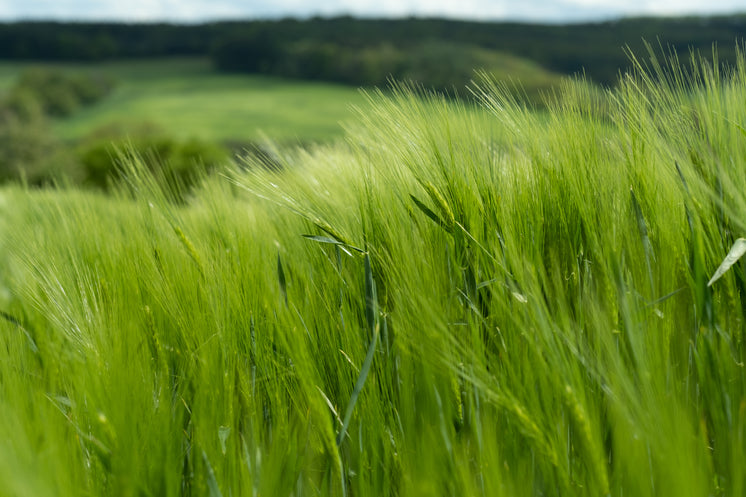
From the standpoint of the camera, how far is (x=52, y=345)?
29.8 inches

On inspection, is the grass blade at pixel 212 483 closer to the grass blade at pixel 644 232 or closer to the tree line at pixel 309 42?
the grass blade at pixel 644 232

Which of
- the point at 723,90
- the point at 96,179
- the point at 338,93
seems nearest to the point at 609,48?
the point at 338,93

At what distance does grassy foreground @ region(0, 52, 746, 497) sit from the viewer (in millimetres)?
540

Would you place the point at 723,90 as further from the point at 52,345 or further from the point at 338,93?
the point at 338,93

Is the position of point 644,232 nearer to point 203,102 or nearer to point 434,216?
point 434,216

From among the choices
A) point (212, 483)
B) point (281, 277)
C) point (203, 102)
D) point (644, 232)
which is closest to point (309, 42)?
point (203, 102)

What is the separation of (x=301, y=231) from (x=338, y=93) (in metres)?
43.6

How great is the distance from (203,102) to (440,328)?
4691 centimetres

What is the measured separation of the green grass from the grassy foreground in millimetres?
35311

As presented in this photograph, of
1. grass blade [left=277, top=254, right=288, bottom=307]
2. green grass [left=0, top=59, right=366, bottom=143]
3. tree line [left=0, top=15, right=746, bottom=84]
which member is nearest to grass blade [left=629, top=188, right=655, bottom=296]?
grass blade [left=277, top=254, right=288, bottom=307]

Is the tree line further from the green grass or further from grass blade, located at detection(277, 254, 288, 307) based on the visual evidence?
grass blade, located at detection(277, 254, 288, 307)

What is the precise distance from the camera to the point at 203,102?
4403 centimetres

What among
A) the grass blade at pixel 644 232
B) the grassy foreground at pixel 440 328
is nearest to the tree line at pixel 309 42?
the grassy foreground at pixel 440 328

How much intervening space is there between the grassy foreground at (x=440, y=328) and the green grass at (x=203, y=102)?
35.3m
